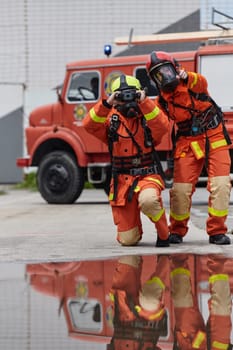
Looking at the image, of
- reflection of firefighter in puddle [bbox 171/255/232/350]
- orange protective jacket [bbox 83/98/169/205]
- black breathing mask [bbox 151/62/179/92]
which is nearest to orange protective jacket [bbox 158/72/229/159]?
black breathing mask [bbox 151/62/179/92]

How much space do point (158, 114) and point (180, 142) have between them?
0.54 metres

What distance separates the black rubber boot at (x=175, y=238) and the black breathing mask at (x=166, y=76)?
131cm

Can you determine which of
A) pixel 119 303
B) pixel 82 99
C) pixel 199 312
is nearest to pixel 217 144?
pixel 119 303

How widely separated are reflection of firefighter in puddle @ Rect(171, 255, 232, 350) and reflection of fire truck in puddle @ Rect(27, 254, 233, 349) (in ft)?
0.06

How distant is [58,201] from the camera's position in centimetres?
1591

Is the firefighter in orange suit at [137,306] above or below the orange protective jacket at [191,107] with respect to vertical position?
below

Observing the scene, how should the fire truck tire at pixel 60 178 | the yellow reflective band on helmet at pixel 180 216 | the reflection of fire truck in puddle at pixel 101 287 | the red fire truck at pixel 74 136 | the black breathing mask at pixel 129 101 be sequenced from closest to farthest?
1. the reflection of fire truck in puddle at pixel 101 287
2. the black breathing mask at pixel 129 101
3. the yellow reflective band on helmet at pixel 180 216
4. the red fire truck at pixel 74 136
5. the fire truck tire at pixel 60 178

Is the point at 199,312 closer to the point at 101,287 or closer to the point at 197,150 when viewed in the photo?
the point at 101,287

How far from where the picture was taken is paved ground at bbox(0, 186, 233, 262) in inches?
315

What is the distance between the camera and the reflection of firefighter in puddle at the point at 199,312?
4.69 meters

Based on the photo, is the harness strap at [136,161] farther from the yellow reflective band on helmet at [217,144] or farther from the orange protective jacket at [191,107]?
the yellow reflective band on helmet at [217,144]

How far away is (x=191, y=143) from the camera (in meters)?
8.62

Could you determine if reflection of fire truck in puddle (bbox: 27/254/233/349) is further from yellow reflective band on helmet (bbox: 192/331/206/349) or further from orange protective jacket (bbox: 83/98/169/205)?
orange protective jacket (bbox: 83/98/169/205)

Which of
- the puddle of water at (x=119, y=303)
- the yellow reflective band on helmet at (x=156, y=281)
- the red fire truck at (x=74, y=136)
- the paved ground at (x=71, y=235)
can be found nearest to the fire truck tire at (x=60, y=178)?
the red fire truck at (x=74, y=136)
